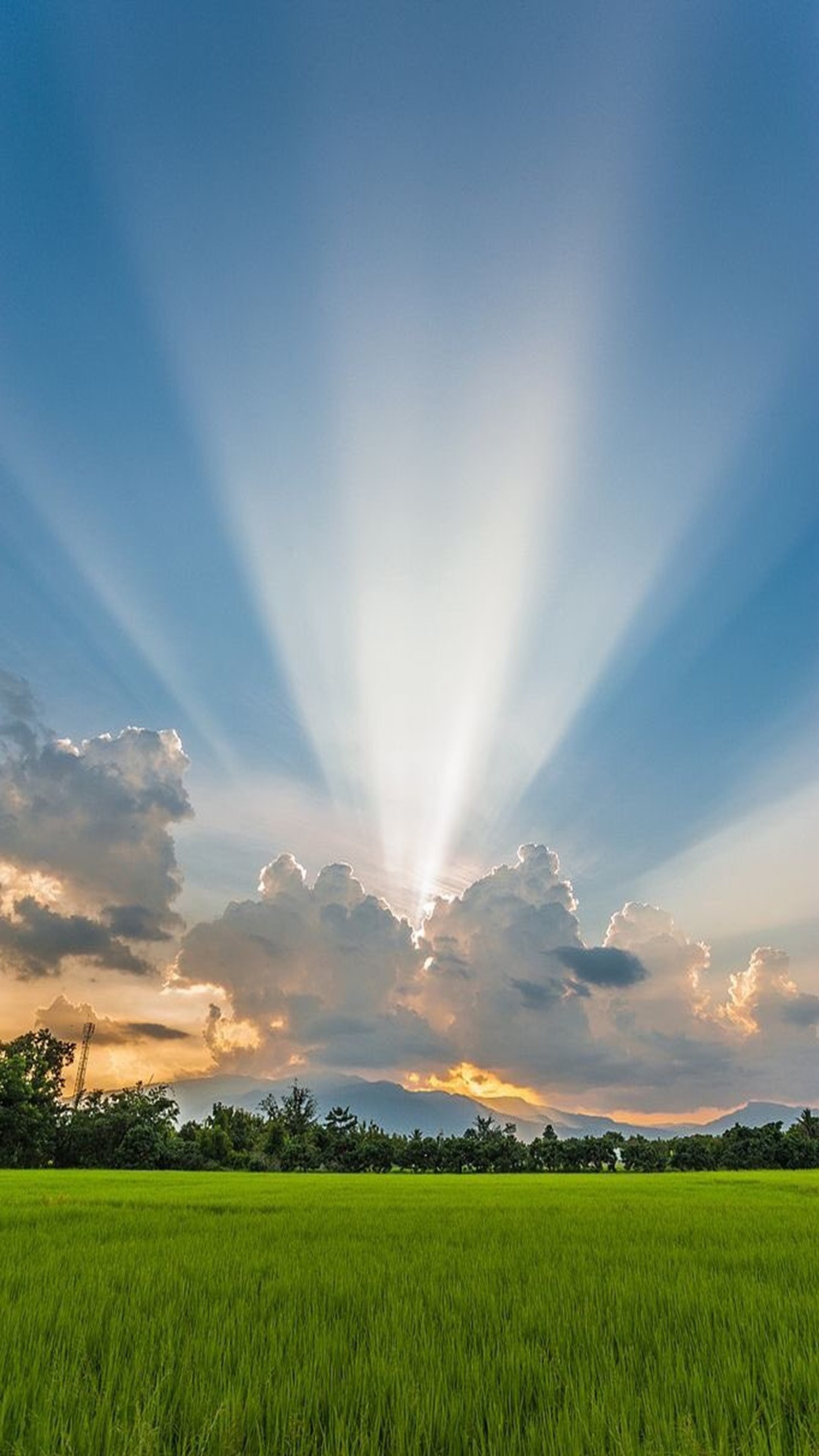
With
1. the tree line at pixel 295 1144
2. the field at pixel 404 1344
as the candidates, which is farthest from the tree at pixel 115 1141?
the field at pixel 404 1344

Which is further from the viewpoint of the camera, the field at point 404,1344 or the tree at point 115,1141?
the tree at point 115,1141

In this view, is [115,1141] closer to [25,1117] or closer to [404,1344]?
[25,1117]

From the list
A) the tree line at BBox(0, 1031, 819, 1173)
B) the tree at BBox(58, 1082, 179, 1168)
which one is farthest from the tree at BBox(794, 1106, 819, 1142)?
the tree at BBox(58, 1082, 179, 1168)

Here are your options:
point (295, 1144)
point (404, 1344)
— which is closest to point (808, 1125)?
point (295, 1144)

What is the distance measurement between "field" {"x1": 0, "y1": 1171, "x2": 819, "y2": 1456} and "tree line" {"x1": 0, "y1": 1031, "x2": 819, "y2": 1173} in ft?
144

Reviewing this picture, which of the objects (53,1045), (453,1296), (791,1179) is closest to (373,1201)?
(453,1296)

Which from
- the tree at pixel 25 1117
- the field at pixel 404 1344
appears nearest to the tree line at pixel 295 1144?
the tree at pixel 25 1117

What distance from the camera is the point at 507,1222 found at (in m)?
10.3

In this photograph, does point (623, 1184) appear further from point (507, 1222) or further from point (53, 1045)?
point (53, 1045)

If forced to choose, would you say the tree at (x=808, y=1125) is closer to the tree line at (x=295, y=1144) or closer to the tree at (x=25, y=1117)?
the tree line at (x=295, y=1144)

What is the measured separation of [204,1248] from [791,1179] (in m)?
28.2

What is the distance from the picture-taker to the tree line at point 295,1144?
149 feet

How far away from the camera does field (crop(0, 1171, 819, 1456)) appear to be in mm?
2750

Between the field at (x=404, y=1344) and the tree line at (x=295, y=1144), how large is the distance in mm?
43762
